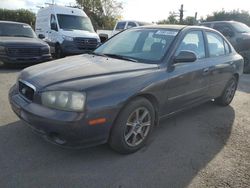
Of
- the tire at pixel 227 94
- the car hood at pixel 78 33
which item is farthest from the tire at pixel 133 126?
the car hood at pixel 78 33

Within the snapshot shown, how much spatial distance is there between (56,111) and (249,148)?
2778mm

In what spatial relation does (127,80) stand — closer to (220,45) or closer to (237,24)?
(220,45)

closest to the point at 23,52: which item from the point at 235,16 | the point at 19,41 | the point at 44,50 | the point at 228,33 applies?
the point at 19,41

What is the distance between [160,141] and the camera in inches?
153

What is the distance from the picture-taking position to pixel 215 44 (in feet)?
16.5

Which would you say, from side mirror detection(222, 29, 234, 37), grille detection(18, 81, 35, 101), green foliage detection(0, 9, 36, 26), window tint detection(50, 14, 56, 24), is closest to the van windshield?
window tint detection(50, 14, 56, 24)

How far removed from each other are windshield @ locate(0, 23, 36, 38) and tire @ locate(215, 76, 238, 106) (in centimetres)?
722

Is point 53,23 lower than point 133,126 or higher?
higher

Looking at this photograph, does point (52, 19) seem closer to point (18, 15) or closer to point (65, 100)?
point (65, 100)

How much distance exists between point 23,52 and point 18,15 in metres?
28.6

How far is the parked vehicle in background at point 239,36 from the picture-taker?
33.9 ft

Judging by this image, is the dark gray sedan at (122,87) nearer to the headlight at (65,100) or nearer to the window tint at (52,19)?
the headlight at (65,100)

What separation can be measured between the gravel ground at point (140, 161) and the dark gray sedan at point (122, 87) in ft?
1.00

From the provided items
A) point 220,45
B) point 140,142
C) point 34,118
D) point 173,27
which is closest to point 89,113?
point 34,118
